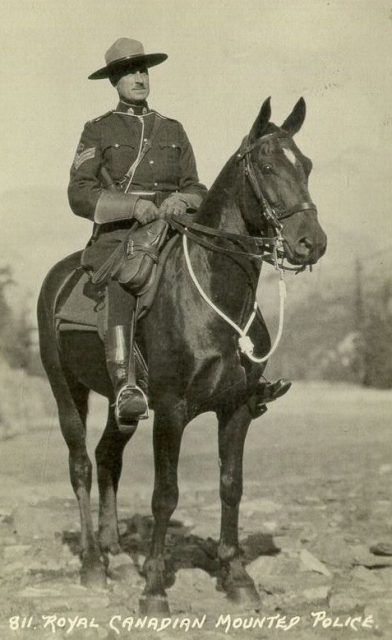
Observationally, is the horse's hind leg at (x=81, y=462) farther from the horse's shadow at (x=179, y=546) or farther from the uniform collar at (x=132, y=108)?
the uniform collar at (x=132, y=108)

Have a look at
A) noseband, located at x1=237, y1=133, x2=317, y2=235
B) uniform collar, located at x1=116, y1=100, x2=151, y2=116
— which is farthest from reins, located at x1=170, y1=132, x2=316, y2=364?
uniform collar, located at x1=116, y1=100, x2=151, y2=116

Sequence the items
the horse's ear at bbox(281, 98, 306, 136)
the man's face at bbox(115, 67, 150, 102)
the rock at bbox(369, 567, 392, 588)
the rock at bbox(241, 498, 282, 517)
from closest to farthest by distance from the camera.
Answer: the horse's ear at bbox(281, 98, 306, 136) < the man's face at bbox(115, 67, 150, 102) < the rock at bbox(369, 567, 392, 588) < the rock at bbox(241, 498, 282, 517)

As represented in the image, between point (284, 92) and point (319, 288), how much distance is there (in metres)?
2.47

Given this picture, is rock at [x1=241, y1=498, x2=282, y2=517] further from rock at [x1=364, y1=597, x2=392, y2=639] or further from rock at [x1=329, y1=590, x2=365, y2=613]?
rock at [x1=364, y1=597, x2=392, y2=639]

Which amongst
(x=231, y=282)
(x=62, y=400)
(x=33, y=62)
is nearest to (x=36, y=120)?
(x=33, y=62)

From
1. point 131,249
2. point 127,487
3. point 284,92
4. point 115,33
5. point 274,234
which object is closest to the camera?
point 274,234

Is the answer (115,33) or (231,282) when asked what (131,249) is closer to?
(231,282)

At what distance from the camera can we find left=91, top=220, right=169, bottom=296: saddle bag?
22.7 ft

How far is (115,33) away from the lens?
29.8ft

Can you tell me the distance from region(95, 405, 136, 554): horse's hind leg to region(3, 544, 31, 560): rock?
93 cm

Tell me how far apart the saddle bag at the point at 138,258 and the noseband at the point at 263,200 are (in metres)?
0.80

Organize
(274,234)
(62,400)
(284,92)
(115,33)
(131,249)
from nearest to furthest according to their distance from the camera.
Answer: (274,234)
(131,249)
(62,400)
(115,33)
(284,92)

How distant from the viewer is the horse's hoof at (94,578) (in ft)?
25.8

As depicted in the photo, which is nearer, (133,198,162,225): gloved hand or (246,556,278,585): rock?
(133,198,162,225): gloved hand
